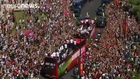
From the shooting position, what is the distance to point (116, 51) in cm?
4316

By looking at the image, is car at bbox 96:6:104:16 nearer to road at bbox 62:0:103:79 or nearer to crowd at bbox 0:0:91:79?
road at bbox 62:0:103:79

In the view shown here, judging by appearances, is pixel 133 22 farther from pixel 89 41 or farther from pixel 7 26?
pixel 7 26

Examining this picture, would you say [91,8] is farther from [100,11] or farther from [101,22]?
[101,22]

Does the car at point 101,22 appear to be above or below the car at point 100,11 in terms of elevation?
below

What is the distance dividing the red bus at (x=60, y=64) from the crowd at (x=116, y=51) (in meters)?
1.37

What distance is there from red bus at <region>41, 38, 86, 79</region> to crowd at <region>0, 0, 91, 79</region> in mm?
915

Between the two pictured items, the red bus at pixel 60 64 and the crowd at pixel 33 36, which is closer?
the red bus at pixel 60 64

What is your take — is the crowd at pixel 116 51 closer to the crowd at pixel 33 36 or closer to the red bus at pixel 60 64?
the red bus at pixel 60 64

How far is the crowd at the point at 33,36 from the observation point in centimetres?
4000

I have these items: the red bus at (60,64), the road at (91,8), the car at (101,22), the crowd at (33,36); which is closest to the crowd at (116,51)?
the car at (101,22)

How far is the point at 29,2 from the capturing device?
57875mm

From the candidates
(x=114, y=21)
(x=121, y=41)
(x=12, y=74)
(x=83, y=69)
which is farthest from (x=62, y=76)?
(x=114, y=21)

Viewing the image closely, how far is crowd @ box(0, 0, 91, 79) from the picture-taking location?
40000 mm

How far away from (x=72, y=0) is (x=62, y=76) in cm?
2293
